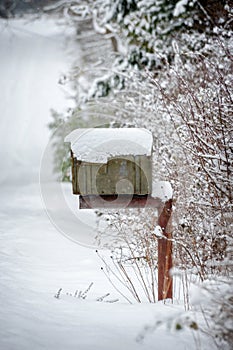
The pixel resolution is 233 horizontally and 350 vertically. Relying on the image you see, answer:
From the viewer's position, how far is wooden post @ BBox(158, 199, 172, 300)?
128 inches

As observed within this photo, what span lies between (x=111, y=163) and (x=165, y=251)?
2.61 ft

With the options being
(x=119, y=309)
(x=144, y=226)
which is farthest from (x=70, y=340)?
(x=144, y=226)

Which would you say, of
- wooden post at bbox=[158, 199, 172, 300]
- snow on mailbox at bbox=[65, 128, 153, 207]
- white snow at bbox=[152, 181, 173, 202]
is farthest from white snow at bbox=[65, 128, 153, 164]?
wooden post at bbox=[158, 199, 172, 300]

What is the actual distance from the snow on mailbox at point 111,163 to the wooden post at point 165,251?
0.23 m

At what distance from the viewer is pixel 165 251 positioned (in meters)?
3.30

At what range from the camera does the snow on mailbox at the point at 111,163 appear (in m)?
3.08

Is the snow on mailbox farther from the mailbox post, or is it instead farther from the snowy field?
the snowy field

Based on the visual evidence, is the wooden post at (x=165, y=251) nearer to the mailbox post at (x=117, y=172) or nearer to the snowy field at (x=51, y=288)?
the mailbox post at (x=117, y=172)

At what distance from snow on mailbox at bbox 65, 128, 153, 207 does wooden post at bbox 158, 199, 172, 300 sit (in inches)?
9.0

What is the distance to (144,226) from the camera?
4469 mm

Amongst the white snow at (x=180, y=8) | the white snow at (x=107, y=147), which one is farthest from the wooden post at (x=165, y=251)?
the white snow at (x=180, y=8)

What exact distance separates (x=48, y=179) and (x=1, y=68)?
17.3ft

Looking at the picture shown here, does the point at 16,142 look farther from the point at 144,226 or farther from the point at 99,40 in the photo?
the point at 144,226

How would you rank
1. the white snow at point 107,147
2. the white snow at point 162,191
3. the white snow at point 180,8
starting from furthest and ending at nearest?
the white snow at point 180,8
the white snow at point 162,191
the white snow at point 107,147
